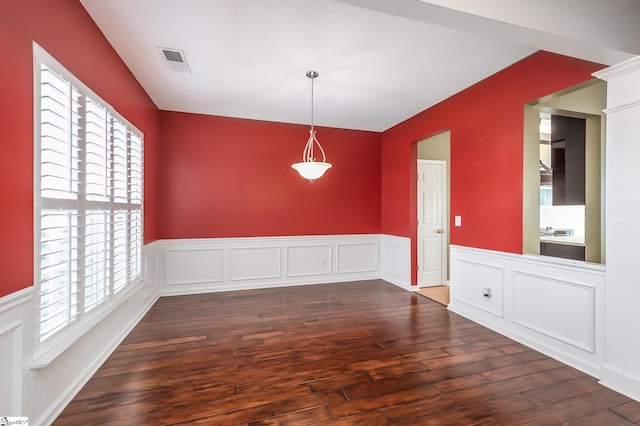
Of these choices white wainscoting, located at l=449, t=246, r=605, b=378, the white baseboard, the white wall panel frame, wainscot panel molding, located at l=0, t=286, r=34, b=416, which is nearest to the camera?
wainscot panel molding, located at l=0, t=286, r=34, b=416

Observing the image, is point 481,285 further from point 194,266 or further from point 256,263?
point 194,266

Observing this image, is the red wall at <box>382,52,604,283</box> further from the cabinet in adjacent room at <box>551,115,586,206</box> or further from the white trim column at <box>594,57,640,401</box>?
the cabinet in adjacent room at <box>551,115,586,206</box>

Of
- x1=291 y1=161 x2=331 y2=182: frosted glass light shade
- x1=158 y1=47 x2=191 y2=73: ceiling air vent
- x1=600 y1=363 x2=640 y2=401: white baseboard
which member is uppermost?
x1=158 y1=47 x2=191 y2=73: ceiling air vent

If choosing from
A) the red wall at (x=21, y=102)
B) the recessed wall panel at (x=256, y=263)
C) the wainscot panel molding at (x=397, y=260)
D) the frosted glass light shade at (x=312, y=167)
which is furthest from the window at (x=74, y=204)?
the wainscot panel molding at (x=397, y=260)

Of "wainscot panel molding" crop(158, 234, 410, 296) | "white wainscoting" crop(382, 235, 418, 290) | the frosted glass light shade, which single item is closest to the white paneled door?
"white wainscoting" crop(382, 235, 418, 290)

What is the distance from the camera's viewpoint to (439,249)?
5.05 meters

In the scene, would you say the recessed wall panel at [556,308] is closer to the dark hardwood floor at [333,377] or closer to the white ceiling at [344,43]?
the dark hardwood floor at [333,377]

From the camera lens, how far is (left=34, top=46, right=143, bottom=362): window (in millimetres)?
1684

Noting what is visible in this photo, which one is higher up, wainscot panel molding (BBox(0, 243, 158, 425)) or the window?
the window

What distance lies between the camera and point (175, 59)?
287 centimetres

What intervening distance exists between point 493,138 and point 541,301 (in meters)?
1.77

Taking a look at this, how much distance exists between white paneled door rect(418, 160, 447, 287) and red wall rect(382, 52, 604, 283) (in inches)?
35.6

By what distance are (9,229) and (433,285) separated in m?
5.16

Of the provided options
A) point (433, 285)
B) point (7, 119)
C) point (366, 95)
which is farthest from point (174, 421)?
point (433, 285)
